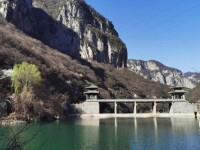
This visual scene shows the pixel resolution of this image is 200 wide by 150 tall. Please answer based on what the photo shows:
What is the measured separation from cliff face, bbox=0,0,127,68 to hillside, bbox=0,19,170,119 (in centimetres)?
1190

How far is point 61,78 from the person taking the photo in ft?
328

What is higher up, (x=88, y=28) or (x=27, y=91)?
(x=88, y=28)

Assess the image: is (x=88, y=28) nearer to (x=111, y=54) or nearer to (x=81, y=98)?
(x=111, y=54)

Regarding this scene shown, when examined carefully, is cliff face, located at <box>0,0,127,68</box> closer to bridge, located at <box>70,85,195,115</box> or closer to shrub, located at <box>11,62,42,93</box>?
bridge, located at <box>70,85,195,115</box>

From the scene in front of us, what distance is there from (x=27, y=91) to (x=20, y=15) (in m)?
84.2

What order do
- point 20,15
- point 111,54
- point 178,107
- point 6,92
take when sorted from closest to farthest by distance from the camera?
point 6,92, point 178,107, point 20,15, point 111,54

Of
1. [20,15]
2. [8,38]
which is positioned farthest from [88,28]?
[8,38]

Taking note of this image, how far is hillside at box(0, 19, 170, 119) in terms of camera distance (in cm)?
8051

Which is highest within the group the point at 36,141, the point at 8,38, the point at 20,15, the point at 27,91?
the point at 20,15

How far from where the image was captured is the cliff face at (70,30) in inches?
5842

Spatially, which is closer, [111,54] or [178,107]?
[178,107]

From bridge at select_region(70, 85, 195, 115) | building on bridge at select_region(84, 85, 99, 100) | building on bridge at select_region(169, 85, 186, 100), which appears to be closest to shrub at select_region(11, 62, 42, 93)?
bridge at select_region(70, 85, 195, 115)

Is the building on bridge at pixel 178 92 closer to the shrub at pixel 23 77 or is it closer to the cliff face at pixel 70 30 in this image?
the shrub at pixel 23 77

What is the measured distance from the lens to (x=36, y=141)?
36000mm
